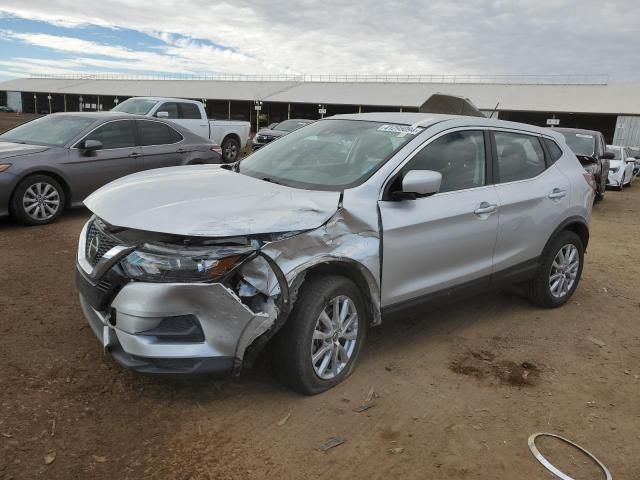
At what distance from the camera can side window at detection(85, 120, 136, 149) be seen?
791 centimetres

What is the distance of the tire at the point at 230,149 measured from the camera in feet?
51.6

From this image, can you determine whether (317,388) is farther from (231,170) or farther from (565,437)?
(231,170)

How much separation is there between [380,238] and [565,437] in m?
1.61

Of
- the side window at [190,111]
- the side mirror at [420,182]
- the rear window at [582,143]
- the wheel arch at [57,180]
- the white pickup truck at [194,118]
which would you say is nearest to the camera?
the side mirror at [420,182]

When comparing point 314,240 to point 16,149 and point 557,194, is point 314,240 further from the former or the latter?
point 16,149

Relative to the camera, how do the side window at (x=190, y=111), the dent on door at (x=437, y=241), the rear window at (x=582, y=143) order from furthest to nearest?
the side window at (x=190, y=111), the rear window at (x=582, y=143), the dent on door at (x=437, y=241)

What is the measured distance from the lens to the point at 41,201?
7.20 m

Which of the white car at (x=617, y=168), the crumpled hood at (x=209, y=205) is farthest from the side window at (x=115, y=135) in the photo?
the white car at (x=617, y=168)

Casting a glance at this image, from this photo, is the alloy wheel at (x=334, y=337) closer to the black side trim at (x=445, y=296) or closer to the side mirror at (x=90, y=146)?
the black side trim at (x=445, y=296)

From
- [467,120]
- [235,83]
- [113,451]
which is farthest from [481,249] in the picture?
[235,83]

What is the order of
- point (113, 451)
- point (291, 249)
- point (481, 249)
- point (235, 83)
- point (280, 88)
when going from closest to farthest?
point (113, 451)
point (291, 249)
point (481, 249)
point (280, 88)
point (235, 83)

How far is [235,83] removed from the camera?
57.1 metres

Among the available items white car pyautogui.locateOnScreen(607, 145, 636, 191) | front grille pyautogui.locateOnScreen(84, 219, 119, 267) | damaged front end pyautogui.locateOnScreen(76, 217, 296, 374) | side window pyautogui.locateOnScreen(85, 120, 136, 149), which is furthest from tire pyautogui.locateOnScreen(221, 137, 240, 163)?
damaged front end pyautogui.locateOnScreen(76, 217, 296, 374)

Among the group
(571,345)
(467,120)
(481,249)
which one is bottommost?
(571,345)
